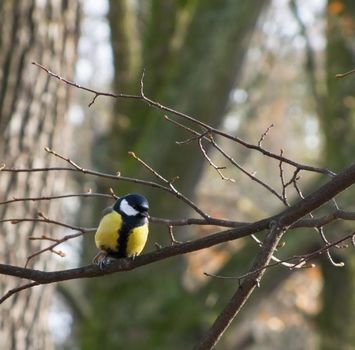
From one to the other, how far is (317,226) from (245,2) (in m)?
3.76

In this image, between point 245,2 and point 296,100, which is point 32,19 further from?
point 296,100

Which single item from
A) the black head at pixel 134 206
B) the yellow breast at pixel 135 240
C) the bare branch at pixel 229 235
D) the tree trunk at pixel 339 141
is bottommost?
the bare branch at pixel 229 235

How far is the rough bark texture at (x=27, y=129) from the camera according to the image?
4.52 m

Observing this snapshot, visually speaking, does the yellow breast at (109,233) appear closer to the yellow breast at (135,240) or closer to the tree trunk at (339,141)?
the yellow breast at (135,240)

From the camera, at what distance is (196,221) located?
260 cm

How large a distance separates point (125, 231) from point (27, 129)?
142cm

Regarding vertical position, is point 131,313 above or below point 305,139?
below

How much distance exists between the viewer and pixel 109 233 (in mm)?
3363

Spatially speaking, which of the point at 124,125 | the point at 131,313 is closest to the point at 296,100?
the point at 124,125

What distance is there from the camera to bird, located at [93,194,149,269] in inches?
131

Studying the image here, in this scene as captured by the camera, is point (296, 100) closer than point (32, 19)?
No

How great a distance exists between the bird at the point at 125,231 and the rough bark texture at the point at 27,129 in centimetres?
115

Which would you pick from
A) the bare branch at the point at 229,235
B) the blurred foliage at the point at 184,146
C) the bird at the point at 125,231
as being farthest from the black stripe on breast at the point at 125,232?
the blurred foliage at the point at 184,146

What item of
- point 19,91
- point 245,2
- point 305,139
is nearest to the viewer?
point 19,91
